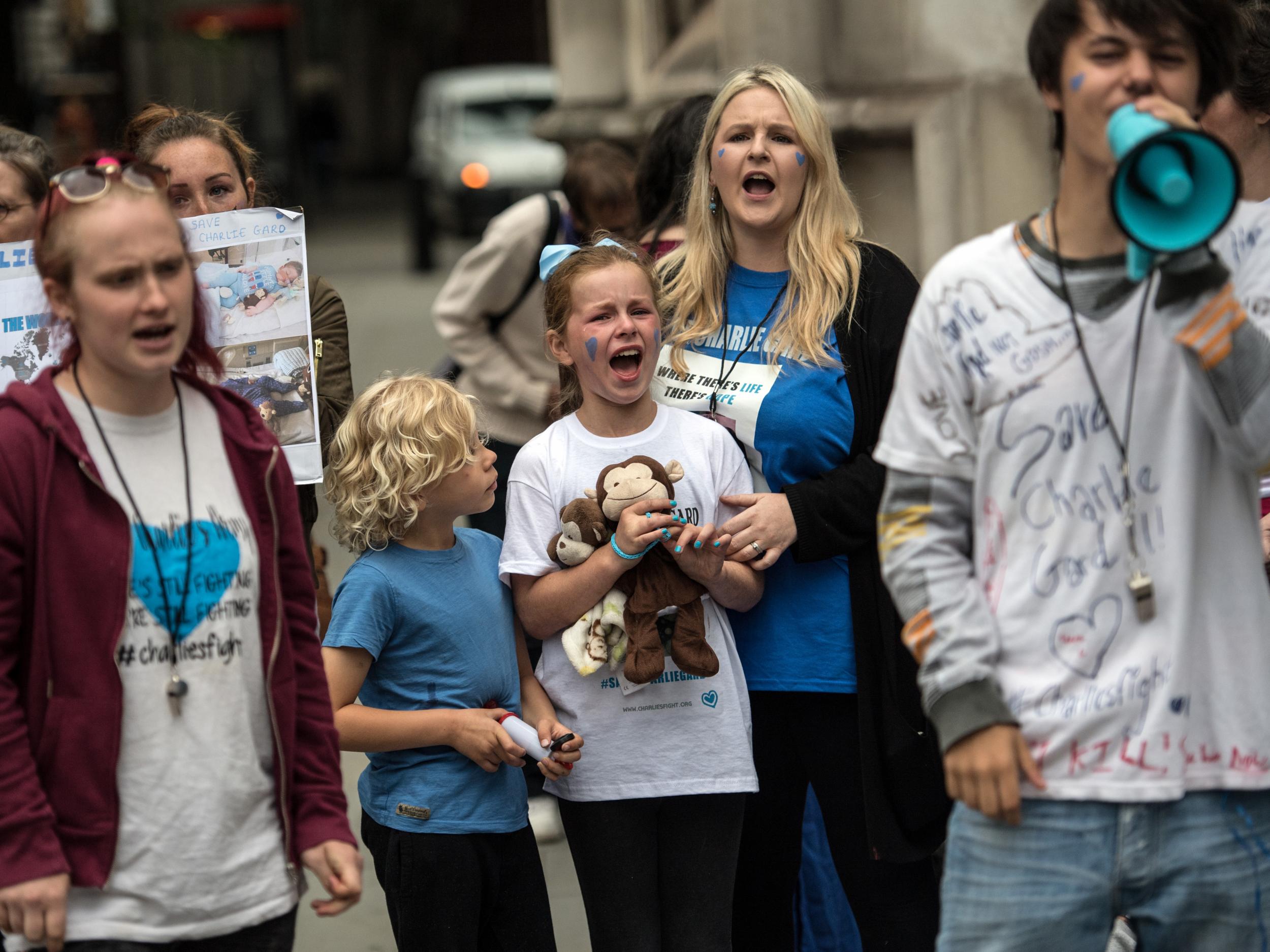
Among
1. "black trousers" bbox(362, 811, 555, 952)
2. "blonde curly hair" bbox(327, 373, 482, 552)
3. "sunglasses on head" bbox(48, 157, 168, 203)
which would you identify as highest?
"sunglasses on head" bbox(48, 157, 168, 203)

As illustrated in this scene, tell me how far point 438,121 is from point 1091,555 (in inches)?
971

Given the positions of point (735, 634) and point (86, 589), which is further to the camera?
point (735, 634)

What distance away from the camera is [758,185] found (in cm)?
358

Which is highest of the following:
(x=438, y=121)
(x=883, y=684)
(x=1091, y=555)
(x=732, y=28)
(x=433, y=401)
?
(x=438, y=121)

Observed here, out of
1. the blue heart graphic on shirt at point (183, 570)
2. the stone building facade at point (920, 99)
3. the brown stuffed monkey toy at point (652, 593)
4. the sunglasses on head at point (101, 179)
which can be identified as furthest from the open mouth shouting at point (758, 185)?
the stone building facade at point (920, 99)

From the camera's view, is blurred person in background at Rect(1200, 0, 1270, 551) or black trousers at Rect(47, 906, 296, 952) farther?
blurred person in background at Rect(1200, 0, 1270, 551)

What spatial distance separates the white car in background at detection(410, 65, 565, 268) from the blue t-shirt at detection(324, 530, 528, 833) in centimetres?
1773

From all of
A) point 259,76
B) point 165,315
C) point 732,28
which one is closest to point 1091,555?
point 165,315

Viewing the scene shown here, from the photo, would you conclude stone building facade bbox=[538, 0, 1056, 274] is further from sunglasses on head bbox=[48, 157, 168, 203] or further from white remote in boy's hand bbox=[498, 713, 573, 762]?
sunglasses on head bbox=[48, 157, 168, 203]

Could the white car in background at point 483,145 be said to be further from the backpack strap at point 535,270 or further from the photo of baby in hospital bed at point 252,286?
the photo of baby in hospital bed at point 252,286

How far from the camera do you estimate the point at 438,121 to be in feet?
85.3

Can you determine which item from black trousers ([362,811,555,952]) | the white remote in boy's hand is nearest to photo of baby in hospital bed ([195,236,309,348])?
the white remote in boy's hand

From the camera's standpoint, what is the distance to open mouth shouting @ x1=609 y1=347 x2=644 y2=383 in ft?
11.0

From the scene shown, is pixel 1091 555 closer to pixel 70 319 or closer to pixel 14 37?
pixel 70 319
